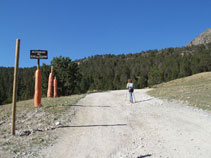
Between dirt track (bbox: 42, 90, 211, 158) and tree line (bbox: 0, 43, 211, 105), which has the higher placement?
tree line (bbox: 0, 43, 211, 105)

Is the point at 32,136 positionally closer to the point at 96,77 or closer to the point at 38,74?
the point at 38,74

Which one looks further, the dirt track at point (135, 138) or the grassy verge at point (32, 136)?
the grassy verge at point (32, 136)

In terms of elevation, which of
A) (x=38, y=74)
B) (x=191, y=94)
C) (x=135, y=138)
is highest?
(x=38, y=74)

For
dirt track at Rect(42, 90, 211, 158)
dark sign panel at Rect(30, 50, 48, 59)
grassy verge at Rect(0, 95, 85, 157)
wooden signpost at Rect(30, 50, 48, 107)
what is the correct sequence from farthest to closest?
dark sign panel at Rect(30, 50, 48, 59)
wooden signpost at Rect(30, 50, 48, 107)
grassy verge at Rect(0, 95, 85, 157)
dirt track at Rect(42, 90, 211, 158)

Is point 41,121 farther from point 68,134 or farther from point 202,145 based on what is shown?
point 202,145

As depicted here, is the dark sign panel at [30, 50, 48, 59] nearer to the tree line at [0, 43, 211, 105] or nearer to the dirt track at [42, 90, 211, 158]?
the dirt track at [42, 90, 211, 158]

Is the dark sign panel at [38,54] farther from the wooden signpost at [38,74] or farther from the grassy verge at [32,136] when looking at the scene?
the grassy verge at [32,136]

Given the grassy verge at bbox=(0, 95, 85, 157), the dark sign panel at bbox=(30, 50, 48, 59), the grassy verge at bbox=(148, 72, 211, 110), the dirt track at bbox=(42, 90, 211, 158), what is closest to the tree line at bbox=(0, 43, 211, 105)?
the grassy verge at bbox=(148, 72, 211, 110)

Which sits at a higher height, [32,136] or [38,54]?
[38,54]

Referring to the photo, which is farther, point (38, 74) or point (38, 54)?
point (38, 54)

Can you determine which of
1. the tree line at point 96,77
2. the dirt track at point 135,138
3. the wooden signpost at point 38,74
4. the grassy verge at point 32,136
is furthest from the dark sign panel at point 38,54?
the tree line at point 96,77

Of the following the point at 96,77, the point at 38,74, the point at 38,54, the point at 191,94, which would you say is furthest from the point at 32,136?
the point at 96,77

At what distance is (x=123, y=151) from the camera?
5738 mm

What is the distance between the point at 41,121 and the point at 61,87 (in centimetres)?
3239
